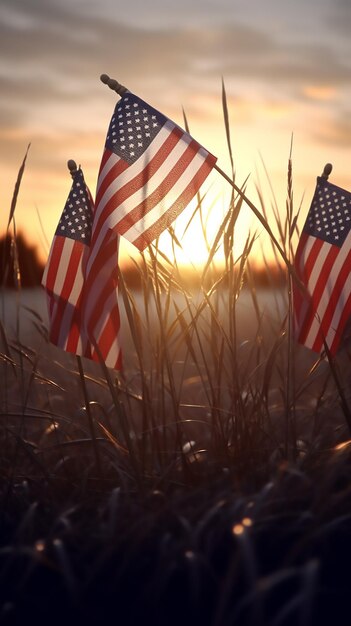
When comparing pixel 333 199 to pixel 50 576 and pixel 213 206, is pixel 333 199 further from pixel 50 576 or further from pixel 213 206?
pixel 50 576

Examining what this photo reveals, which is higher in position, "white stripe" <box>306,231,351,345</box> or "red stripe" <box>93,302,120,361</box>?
"white stripe" <box>306,231,351,345</box>

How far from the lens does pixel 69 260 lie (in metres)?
3.81

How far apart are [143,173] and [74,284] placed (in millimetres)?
578

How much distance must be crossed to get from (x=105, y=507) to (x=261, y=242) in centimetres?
191

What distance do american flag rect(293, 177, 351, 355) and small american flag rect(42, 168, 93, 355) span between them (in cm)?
99

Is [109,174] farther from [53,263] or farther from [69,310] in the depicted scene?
[69,310]

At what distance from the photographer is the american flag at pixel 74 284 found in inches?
146

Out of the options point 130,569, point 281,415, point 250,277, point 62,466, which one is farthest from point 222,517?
point 281,415

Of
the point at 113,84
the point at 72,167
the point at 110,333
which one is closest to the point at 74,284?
the point at 110,333

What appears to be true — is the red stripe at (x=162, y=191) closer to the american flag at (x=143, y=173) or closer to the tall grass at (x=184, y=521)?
the american flag at (x=143, y=173)

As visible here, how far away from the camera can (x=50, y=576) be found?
2.98m

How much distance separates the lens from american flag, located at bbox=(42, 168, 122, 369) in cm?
370

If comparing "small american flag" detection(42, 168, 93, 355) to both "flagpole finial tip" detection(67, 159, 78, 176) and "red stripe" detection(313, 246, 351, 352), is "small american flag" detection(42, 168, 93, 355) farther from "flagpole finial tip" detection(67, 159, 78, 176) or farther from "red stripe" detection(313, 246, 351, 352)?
"red stripe" detection(313, 246, 351, 352)

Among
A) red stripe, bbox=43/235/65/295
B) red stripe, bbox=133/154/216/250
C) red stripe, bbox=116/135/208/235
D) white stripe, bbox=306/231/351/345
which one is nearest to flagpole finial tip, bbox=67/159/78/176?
red stripe, bbox=43/235/65/295
